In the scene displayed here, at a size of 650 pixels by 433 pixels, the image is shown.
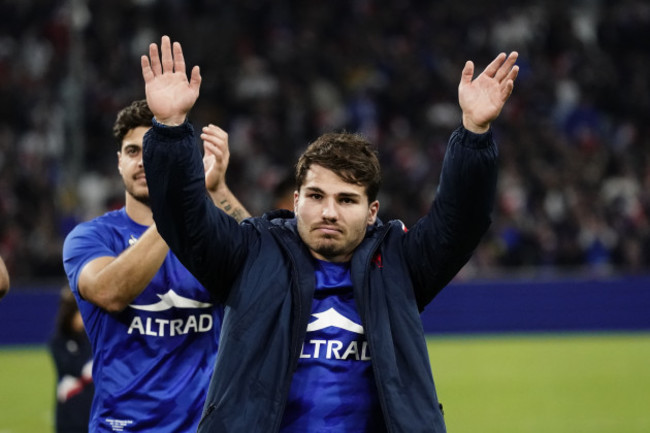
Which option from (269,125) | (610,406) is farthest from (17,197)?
(610,406)

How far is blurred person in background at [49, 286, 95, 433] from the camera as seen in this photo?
20.5ft

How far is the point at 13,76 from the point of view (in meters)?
19.6

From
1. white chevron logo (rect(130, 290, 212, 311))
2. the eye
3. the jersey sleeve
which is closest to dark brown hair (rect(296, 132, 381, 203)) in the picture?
white chevron logo (rect(130, 290, 212, 311))

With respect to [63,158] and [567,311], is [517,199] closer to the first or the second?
[567,311]

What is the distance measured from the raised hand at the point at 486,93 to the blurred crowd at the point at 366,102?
12711 mm

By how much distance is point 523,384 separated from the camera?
40.6 ft

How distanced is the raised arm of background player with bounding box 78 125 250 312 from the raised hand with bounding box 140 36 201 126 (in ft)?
2.80

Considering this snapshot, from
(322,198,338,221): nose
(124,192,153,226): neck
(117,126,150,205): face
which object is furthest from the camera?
A: (124,192,153,226): neck

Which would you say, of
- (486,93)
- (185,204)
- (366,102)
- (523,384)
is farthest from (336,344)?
(366,102)

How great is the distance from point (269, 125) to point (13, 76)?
17.2ft

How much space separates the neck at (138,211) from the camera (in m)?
4.61

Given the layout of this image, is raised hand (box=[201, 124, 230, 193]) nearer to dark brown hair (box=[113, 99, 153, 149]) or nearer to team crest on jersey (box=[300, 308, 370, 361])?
dark brown hair (box=[113, 99, 153, 149])

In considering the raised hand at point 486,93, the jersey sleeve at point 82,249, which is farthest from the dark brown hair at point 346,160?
the jersey sleeve at point 82,249

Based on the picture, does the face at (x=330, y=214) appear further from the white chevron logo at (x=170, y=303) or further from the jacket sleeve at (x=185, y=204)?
the white chevron logo at (x=170, y=303)
